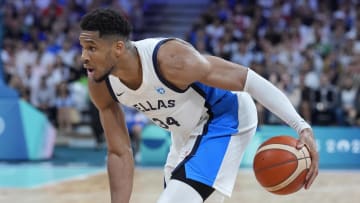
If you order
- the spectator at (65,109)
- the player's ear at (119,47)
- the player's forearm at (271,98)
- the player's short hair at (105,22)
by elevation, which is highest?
the player's short hair at (105,22)

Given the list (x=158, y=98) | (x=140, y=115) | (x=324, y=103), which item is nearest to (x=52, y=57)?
(x=140, y=115)

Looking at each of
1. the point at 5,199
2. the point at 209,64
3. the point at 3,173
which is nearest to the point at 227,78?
the point at 209,64

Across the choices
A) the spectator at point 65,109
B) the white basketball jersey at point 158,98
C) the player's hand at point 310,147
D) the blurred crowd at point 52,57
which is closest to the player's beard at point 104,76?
the white basketball jersey at point 158,98

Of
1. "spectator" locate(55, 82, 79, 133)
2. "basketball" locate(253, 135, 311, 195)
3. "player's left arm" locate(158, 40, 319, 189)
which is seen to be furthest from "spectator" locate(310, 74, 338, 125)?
"player's left arm" locate(158, 40, 319, 189)

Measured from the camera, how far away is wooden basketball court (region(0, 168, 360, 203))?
7027 millimetres

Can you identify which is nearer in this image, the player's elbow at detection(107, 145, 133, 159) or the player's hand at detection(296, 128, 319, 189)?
the player's hand at detection(296, 128, 319, 189)

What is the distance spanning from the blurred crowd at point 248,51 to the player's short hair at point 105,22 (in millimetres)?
7518

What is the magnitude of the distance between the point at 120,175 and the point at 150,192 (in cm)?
345

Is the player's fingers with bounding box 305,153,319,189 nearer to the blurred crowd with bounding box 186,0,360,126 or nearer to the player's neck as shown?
the player's neck

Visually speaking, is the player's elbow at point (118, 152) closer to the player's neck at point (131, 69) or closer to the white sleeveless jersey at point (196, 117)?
the white sleeveless jersey at point (196, 117)

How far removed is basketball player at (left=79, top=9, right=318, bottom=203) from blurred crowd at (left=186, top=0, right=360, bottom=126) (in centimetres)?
701

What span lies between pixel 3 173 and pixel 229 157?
6133mm

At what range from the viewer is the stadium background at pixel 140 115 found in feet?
29.7

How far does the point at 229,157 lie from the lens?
387 centimetres
